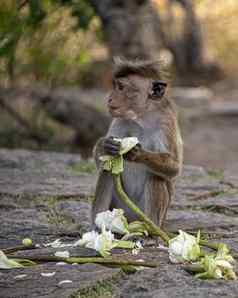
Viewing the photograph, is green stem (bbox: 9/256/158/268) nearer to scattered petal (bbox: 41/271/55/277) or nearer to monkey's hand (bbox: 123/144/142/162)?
scattered petal (bbox: 41/271/55/277)

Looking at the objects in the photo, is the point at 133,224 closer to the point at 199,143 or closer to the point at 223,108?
the point at 199,143

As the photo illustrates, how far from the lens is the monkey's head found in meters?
6.63

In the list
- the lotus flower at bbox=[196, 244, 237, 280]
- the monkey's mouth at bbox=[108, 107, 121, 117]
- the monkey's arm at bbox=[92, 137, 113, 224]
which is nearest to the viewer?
the lotus flower at bbox=[196, 244, 237, 280]

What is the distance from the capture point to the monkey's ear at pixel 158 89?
6.66 meters

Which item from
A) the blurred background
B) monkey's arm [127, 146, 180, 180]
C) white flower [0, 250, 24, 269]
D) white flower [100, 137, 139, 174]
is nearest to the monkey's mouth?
monkey's arm [127, 146, 180, 180]

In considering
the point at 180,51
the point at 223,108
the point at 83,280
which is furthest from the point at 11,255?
the point at 180,51

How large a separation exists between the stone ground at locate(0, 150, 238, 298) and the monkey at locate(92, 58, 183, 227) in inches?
12.5

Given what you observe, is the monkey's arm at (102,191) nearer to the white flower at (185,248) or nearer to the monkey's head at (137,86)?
the monkey's head at (137,86)

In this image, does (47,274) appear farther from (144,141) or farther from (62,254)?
(144,141)

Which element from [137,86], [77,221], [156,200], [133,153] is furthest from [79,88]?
[133,153]

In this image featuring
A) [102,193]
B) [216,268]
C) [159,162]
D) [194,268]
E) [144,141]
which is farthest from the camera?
[144,141]

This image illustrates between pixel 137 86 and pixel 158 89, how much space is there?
16cm

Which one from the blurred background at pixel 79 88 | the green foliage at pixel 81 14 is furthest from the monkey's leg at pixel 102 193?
the green foliage at pixel 81 14

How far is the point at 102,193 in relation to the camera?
638 centimetres
